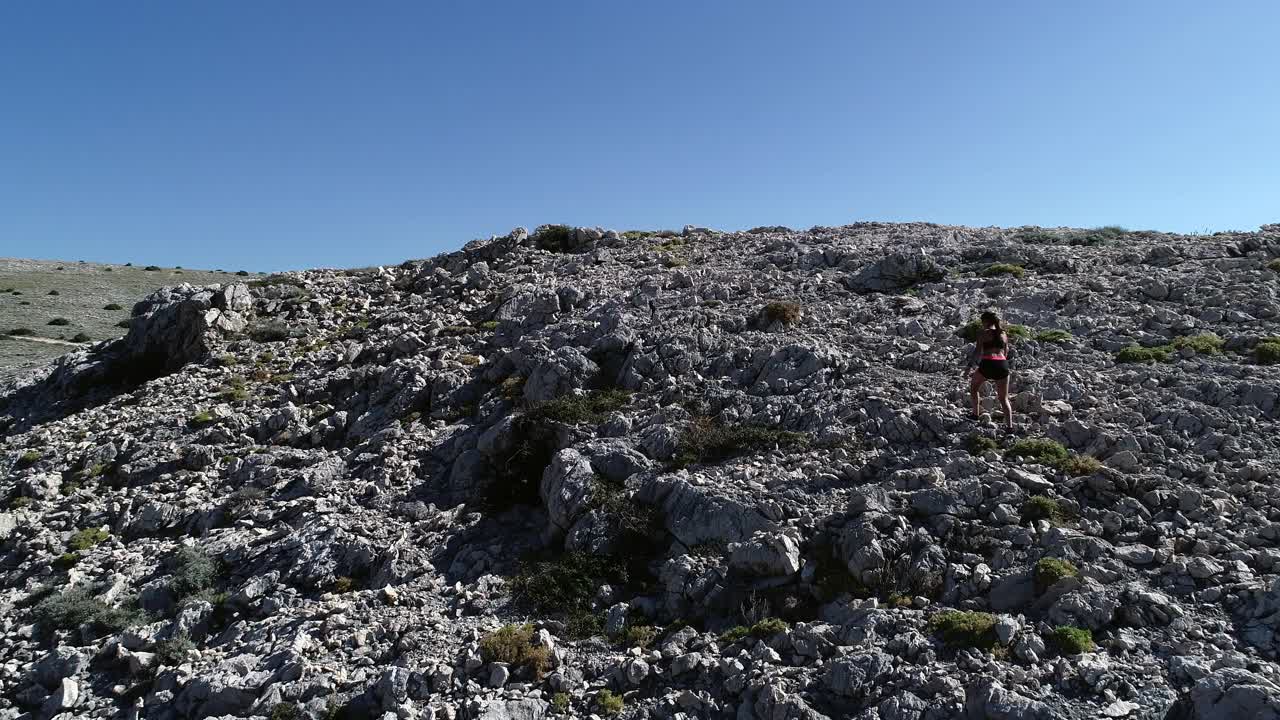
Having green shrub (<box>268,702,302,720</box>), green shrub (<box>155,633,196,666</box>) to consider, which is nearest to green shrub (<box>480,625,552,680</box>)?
green shrub (<box>268,702,302,720</box>)

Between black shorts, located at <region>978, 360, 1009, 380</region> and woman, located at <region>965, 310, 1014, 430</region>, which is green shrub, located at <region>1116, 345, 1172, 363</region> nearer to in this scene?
woman, located at <region>965, 310, 1014, 430</region>

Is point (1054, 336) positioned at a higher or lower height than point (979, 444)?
higher

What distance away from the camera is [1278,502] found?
995cm

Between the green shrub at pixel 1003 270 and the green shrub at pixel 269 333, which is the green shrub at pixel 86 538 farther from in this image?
the green shrub at pixel 1003 270

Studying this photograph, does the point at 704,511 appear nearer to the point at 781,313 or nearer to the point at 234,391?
the point at 781,313

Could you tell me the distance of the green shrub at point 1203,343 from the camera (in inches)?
570

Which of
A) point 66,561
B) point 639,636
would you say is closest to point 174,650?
point 66,561

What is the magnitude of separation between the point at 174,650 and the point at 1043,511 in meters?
12.6

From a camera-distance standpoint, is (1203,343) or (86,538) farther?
(1203,343)

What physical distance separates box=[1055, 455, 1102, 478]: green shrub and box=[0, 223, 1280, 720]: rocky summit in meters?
0.06

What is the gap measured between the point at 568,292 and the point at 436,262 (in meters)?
9.85

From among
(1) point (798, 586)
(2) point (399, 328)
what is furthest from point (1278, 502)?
(2) point (399, 328)

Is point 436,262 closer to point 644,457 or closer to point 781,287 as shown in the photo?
A: point 781,287

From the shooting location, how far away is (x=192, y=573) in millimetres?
12336
